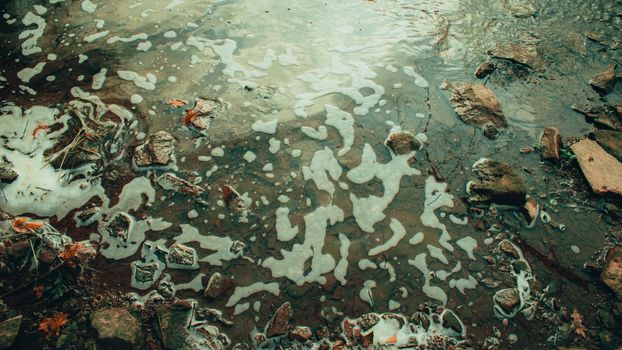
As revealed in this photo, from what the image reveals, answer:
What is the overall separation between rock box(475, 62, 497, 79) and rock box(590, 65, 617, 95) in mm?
1053

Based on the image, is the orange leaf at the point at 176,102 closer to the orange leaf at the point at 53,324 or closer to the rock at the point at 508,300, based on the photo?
the orange leaf at the point at 53,324

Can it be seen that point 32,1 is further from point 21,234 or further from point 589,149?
point 589,149

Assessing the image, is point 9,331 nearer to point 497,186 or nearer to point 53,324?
point 53,324

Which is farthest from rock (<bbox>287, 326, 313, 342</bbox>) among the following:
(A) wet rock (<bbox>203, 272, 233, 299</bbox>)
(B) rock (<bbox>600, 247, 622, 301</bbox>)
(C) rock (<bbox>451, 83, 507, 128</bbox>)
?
(C) rock (<bbox>451, 83, 507, 128</bbox>)

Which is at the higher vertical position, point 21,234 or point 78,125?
point 78,125

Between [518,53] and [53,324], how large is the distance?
496 centimetres

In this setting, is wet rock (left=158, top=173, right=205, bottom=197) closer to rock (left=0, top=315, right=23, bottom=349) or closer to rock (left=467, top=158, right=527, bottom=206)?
rock (left=0, top=315, right=23, bottom=349)

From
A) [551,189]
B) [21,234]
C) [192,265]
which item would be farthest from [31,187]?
[551,189]

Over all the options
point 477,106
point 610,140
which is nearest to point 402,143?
point 477,106

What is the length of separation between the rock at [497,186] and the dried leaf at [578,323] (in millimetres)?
838

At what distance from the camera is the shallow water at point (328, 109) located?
2377mm

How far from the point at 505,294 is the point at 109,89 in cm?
381

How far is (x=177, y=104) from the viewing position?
317 centimetres

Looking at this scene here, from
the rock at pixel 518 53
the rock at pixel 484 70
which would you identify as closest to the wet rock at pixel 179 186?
the rock at pixel 484 70
